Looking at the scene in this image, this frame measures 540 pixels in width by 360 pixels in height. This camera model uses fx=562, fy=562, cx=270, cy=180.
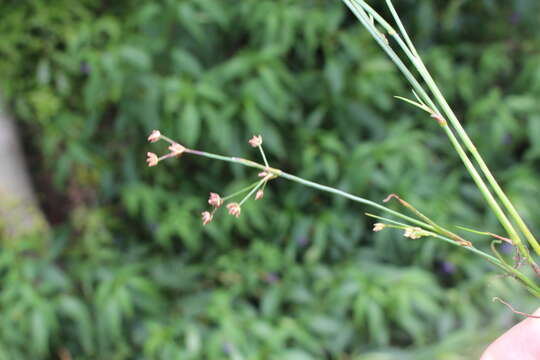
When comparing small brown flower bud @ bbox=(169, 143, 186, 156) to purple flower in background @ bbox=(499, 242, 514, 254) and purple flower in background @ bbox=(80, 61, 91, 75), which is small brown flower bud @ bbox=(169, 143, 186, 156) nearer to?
purple flower in background @ bbox=(80, 61, 91, 75)

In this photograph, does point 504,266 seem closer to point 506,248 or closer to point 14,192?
point 506,248

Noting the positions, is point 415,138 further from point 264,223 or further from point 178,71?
point 178,71

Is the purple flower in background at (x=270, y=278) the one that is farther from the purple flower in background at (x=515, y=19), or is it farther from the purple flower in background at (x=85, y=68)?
the purple flower in background at (x=515, y=19)

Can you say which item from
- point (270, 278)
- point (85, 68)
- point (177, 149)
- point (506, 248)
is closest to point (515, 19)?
point (506, 248)

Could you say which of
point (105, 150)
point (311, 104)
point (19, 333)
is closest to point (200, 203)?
point (105, 150)

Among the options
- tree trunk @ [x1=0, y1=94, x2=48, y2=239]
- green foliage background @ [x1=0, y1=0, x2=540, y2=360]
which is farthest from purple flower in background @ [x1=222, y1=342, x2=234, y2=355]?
tree trunk @ [x1=0, y1=94, x2=48, y2=239]

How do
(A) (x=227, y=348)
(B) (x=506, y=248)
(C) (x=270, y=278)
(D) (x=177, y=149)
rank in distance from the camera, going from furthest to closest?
(B) (x=506, y=248) < (C) (x=270, y=278) < (A) (x=227, y=348) < (D) (x=177, y=149)

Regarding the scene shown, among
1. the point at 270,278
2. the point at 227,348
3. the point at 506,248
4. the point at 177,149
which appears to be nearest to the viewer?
the point at 177,149
